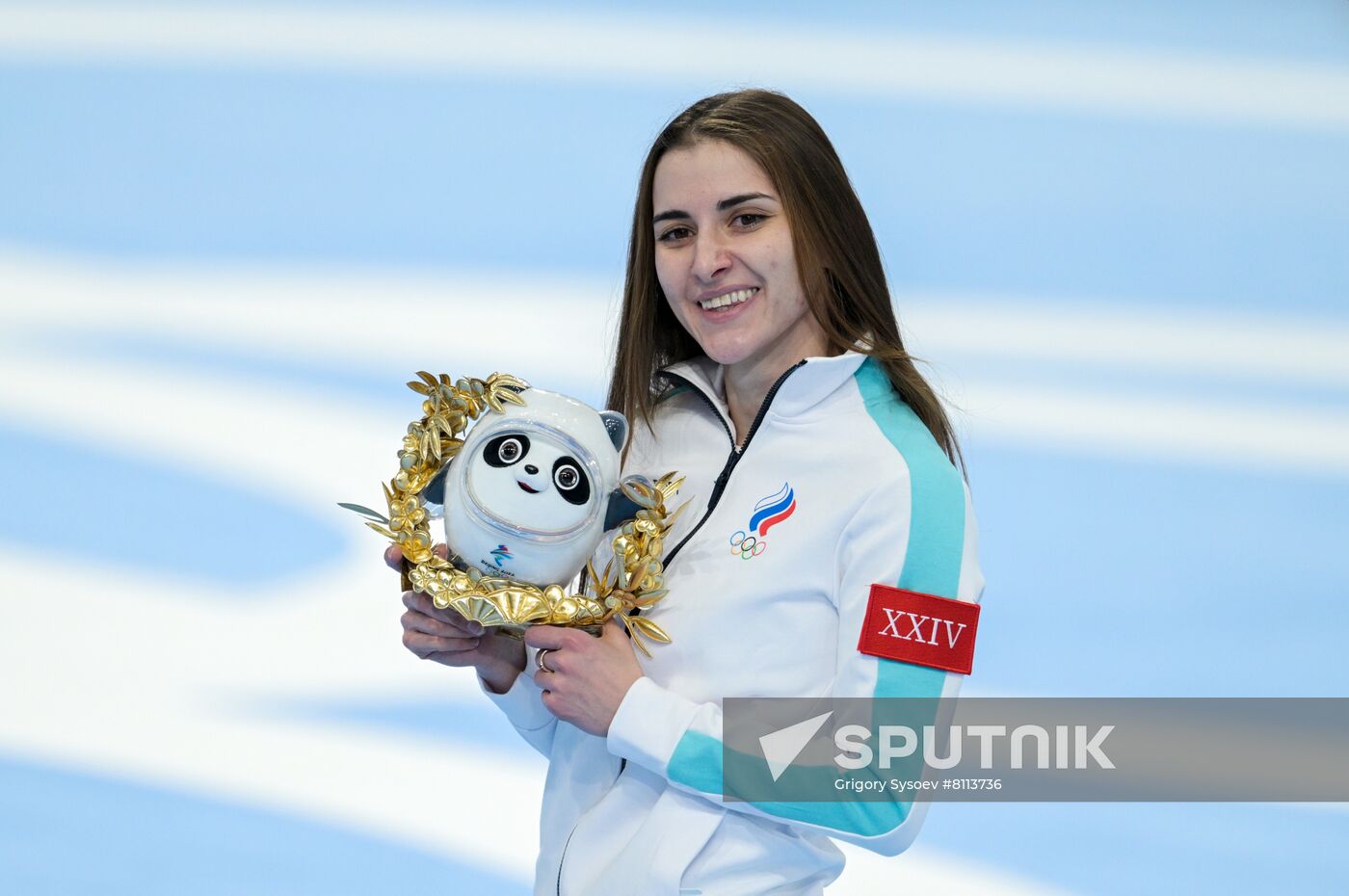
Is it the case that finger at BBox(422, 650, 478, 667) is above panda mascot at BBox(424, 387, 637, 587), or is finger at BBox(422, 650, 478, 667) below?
below

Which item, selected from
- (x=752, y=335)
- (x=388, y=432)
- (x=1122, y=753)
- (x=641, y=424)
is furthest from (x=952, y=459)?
(x=388, y=432)

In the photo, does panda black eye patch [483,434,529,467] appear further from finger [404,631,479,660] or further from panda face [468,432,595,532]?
finger [404,631,479,660]

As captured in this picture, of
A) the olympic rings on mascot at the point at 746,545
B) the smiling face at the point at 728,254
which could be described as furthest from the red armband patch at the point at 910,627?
the smiling face at the point at 728,254

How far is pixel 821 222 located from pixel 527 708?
784 millimetres

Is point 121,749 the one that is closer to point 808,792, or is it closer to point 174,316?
point 174,316

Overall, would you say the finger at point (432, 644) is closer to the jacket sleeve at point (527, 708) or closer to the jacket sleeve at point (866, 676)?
the jacket sleeve at point (527, 708)

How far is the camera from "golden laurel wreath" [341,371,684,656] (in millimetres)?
1772

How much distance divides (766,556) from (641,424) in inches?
15.6

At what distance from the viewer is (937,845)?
11.2ft

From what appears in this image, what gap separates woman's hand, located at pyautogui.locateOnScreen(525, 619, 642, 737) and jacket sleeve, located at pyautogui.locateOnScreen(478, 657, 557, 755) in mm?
167

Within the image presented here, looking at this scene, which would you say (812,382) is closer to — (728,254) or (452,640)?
(728,254)

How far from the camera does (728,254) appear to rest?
6.13 ft

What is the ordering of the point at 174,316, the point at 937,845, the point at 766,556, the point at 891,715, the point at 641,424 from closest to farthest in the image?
the point at 891,715 → the point at 766,556 → the point at 641,424 → the point at 937,845 → the point at 174,316

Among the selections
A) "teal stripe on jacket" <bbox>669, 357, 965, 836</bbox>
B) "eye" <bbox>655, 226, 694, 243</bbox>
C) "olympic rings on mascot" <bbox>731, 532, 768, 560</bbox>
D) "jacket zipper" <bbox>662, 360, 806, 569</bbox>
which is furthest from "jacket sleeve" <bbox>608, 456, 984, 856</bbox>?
"eye" <bbox>655, 226, 694, 243</bbox>
